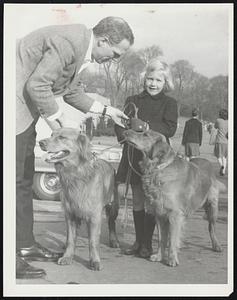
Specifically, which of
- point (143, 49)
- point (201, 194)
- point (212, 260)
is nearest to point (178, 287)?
point (212, 260)

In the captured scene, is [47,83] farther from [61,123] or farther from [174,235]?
[174,235]

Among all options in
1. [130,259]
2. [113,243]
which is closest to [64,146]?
[113,243]

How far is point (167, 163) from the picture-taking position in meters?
5.04

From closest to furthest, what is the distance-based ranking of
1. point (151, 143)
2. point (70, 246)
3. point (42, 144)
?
point (42, 144) < point (151, 143) < point (70, 246)

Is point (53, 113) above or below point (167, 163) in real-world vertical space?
above

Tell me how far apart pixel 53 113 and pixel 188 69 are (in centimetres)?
143

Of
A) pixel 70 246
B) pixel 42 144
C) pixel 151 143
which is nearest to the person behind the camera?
pixel 42 144

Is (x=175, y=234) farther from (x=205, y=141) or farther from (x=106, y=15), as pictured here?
(x=106, y=15)

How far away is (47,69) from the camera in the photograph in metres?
5.02

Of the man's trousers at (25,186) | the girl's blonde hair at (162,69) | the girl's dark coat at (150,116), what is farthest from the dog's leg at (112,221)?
the girl's blonde hair at (162,69)

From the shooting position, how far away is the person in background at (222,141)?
5.19m

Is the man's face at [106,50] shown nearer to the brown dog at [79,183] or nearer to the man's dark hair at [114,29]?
the man's dark hair at [114,29]

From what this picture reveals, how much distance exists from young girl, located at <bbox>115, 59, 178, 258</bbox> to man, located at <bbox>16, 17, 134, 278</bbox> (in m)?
0.24

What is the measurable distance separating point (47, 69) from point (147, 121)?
3.67ft
